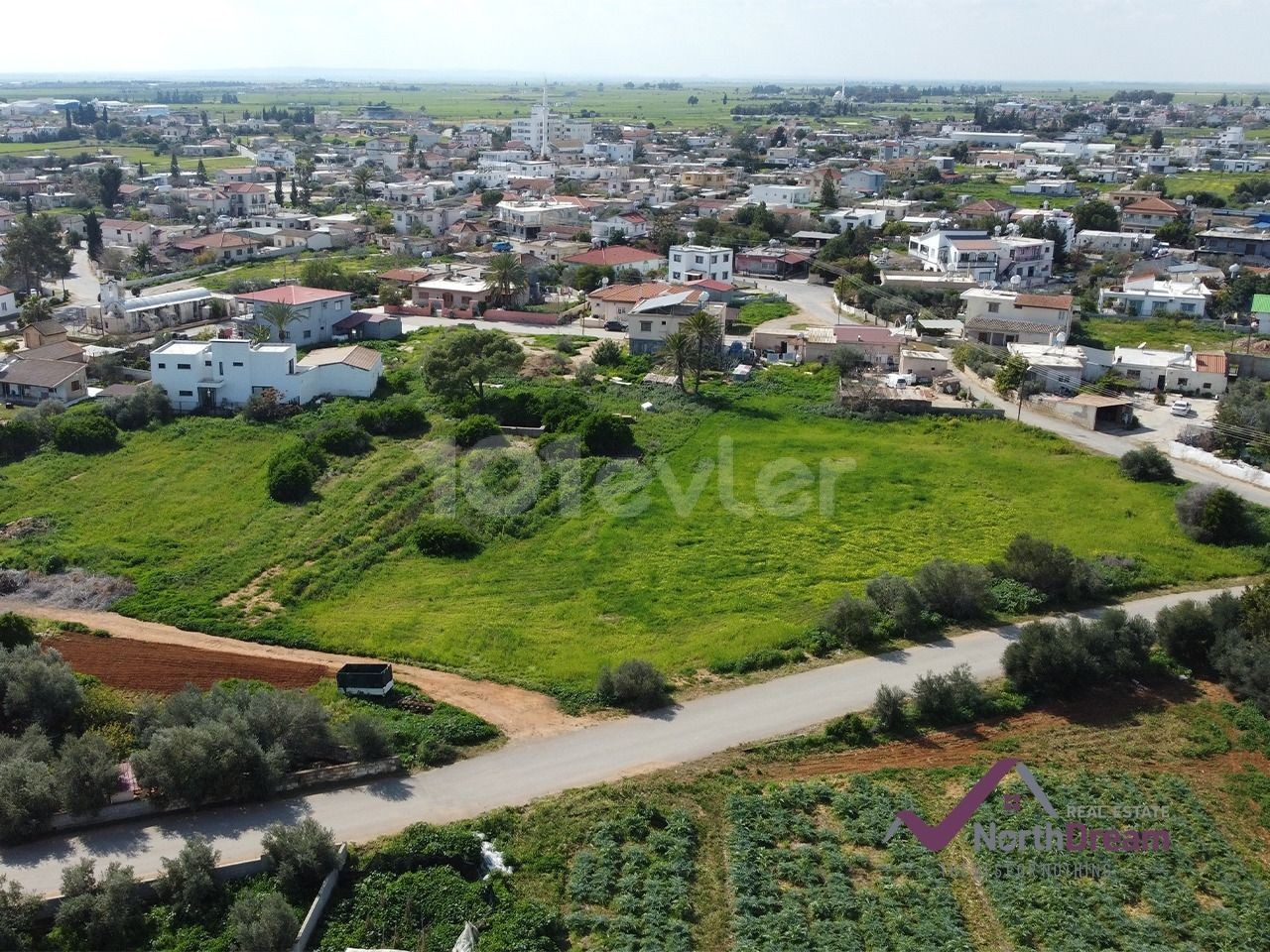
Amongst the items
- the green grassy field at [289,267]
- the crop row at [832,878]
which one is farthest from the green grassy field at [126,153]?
the crop row at [832,878]

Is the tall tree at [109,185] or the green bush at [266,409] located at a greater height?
the tall tree at [109,185]

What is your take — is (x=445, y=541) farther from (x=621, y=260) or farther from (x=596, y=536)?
(x=621, y=260)

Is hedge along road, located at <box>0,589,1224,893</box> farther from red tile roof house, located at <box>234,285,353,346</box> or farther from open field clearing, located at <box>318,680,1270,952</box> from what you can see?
red tile roof house, located at <box>234,285,353,346</box>

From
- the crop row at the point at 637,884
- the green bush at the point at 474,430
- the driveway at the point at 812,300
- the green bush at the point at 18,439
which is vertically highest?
the driveway at the point at 812,300

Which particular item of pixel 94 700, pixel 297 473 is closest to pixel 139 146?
pixel 297 473

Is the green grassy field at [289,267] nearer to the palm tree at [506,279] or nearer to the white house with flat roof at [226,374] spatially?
the palm tree at [506,279]

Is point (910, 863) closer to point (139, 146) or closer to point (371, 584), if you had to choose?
point (371, 584)
